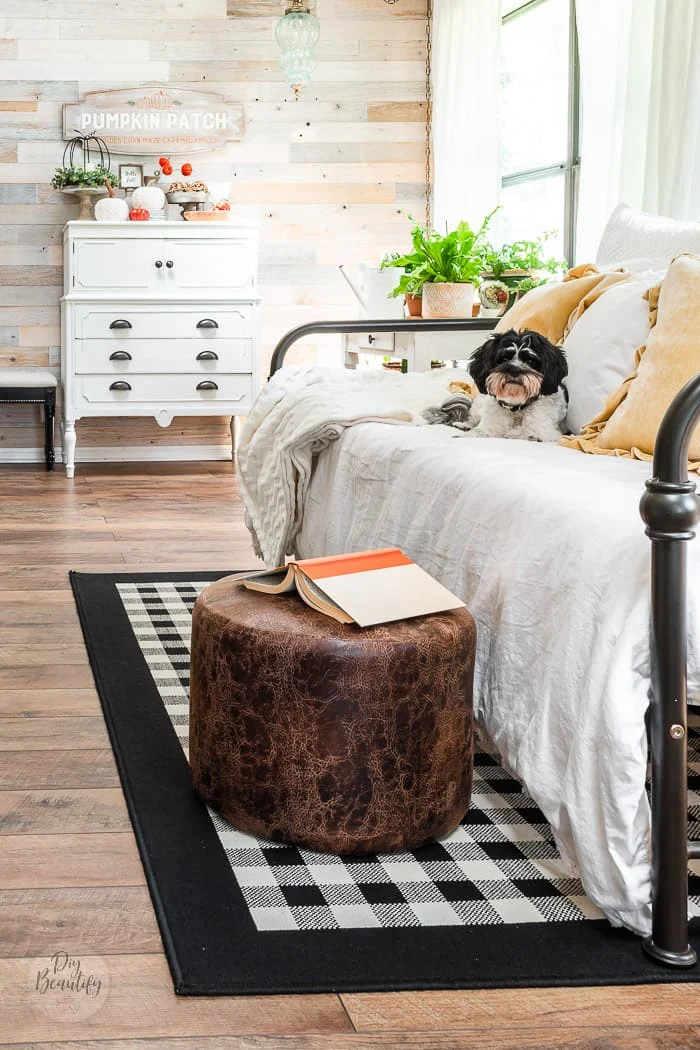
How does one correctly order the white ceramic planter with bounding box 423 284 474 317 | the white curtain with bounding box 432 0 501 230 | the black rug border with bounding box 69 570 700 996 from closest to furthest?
the black rug border with bounding box 69 570 700 996, the white ceramic planter with bounding box 423 284 474 317, the white curtain with bounding box 432 0 501 230

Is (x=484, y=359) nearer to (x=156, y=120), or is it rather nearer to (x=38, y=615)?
(x=38, y=615)

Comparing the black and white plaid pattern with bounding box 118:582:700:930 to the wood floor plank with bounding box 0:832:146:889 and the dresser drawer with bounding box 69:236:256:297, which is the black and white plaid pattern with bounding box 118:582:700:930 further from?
the dresser drawer with bounding box 69:236:256:297

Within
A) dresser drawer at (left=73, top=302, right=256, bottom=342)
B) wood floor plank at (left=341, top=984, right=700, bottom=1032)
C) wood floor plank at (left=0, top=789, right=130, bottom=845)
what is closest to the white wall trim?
dresser drawer at (left=73, top=302, right=256, bottom=342)

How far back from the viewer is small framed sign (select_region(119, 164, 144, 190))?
5859 mm

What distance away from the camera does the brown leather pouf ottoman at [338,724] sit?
5.31ft

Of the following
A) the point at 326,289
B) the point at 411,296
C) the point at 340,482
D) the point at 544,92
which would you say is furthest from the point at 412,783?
the point at 326,289

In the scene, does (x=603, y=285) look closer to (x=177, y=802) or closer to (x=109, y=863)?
(x=177, y=802)

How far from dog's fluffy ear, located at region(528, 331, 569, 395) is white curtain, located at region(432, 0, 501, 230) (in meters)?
2.83

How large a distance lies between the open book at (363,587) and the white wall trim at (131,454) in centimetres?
431

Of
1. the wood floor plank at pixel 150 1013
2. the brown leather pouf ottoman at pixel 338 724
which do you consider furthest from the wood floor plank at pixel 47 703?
the wood floor plank at pixel 150 1013

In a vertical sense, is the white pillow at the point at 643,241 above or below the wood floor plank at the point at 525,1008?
above

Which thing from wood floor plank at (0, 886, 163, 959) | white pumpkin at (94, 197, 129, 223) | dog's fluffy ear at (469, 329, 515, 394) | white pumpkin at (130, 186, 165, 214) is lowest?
wood floor plank at (0, 886, 163, 959)

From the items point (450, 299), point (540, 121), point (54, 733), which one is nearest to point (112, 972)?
point (54, 733)

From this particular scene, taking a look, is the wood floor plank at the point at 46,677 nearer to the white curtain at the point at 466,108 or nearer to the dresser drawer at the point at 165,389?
the dresser drawer at the point at 165,389
